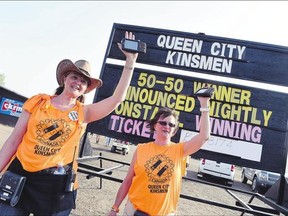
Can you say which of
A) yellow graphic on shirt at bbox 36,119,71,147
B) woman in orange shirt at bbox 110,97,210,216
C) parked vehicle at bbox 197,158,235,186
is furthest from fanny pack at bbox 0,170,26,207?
parked vehicle at bbox 197,158,235,186

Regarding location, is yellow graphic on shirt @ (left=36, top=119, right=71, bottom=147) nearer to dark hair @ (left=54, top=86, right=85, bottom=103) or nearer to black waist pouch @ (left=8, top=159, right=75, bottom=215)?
black waist pouch @ (left=8, top=159, right=75, bottom=215)

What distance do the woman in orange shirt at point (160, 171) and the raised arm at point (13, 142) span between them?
1.16m

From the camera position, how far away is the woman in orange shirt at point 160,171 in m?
2.29

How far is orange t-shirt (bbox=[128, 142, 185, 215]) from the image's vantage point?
89.8 inches

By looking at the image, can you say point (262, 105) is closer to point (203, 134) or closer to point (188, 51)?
point (188, 51)

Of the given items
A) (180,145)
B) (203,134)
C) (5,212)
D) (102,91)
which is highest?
(102,91)

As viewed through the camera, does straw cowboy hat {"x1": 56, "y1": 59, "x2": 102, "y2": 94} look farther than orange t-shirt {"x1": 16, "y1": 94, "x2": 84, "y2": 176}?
Yes

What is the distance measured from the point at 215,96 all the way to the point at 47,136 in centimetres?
359

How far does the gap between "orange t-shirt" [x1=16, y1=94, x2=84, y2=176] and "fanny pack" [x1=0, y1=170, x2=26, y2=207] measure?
103 millimetres

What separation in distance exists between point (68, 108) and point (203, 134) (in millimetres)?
1386

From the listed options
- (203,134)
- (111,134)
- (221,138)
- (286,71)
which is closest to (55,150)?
(203,134)

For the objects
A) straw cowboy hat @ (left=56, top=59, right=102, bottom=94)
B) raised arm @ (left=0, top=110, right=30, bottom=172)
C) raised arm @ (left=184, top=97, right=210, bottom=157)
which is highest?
straw cowboy hat @ (left=56, top=59, right=102, bottom=94)

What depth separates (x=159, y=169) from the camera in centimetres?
240

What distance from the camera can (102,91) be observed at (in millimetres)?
5141
